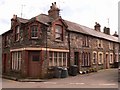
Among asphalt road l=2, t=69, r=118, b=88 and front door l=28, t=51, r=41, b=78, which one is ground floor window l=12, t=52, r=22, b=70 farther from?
asphalt road l=2, t=69, r=118, b=88

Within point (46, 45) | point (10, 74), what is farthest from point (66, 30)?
point (10, 74)

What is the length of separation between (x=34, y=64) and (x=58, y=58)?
9.70 ft

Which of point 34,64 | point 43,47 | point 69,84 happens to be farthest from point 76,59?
point 69,84

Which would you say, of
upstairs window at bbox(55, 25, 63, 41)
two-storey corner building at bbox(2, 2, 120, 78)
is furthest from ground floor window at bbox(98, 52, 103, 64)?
upstairs window at bbox(55, 25, 63, 41)

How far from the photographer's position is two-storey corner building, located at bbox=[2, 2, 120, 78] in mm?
20344

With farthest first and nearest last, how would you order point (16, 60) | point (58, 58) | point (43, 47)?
1. point (16, 60)
2. point (58, 58)
3. point (43, 47)

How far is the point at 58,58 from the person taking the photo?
870 inches

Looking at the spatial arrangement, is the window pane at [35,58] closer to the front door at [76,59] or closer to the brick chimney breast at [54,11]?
the brick chimney breast at [54,11]

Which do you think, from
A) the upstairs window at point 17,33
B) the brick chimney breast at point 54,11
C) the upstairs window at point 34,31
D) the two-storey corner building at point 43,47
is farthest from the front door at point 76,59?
the upstairs window at point 17,33

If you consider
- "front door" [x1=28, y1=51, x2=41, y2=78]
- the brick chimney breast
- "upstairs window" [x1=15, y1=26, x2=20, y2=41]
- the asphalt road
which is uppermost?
the brick chimney breast

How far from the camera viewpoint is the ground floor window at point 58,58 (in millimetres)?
21309

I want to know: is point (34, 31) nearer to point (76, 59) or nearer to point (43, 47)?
point (43, 47)

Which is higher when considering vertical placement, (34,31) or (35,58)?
(34,31)

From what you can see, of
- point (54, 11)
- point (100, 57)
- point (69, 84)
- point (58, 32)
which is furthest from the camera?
point (100, 57)
